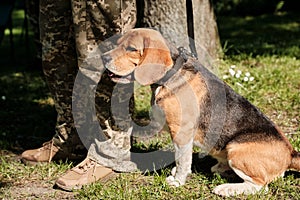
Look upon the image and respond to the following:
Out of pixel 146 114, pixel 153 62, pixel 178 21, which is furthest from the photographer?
pixel 178 21

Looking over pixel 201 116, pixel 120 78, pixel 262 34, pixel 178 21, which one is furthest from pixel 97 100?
pixel 262 34

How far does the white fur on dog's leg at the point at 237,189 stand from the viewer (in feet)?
14.3

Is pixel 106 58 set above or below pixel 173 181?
above

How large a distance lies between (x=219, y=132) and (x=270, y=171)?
51 cm

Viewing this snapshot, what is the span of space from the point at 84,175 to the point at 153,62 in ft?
3.85

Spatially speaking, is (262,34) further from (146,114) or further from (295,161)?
(295,161)

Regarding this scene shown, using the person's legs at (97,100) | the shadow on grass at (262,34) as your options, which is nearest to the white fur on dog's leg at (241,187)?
the person's legs at (97,100)

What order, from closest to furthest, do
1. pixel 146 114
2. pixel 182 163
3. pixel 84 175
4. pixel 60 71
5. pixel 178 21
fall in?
pixel 182 163 < pixel 84 175 < pixel 60 71 < pixel 146 114 < pixel 178 21

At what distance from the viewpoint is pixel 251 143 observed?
14.4 feet

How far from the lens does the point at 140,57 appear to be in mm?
4316

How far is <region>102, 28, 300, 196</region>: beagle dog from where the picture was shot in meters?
4.30

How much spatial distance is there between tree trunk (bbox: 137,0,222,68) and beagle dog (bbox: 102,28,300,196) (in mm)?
2412

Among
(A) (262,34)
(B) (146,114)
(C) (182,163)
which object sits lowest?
(A) (262,34)

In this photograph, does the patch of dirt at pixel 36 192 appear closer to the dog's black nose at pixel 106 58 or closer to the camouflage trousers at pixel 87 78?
the camouflage trousers at pixel 87 78
